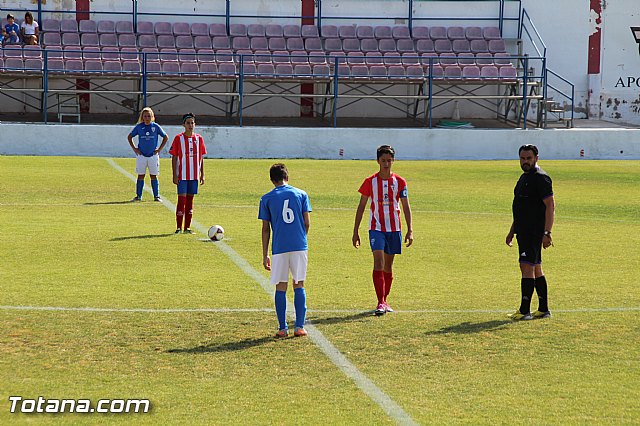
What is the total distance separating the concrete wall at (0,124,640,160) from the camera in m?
29.7

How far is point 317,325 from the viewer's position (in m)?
A: 9.24

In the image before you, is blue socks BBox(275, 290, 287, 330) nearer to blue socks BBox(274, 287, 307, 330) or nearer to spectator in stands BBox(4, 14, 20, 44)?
blue socks BBox(274, 287, 307, 330)

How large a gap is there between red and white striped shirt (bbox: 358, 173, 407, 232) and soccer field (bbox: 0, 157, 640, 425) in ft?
2.92

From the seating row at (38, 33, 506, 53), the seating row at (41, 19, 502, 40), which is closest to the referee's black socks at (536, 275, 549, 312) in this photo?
the seating row at (38, 33, 506, 53)

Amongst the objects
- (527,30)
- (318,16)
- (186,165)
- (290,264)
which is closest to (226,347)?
(290,264)

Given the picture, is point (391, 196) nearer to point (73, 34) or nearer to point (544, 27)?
point (73, 34)

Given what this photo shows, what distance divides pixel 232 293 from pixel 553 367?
4010 millimetres

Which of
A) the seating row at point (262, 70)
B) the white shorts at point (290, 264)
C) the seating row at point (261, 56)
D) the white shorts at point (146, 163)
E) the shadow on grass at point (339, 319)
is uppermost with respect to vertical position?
the seating row at point (261, 56)

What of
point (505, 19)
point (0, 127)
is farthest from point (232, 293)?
point (505, 19)

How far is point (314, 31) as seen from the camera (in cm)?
3766

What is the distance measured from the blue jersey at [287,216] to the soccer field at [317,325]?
2.70 ft

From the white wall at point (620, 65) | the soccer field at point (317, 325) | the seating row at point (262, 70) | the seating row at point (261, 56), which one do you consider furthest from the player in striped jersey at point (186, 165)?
the white wall at point (620, 65)

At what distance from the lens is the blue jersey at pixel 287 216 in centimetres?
863

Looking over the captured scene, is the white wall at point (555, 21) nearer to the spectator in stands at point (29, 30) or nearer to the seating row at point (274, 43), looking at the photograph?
the seating row at point (274, 43)
